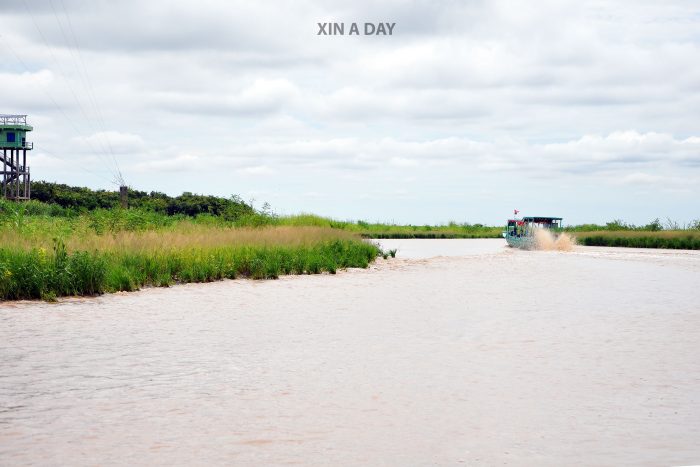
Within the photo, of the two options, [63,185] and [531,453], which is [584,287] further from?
[63,185]

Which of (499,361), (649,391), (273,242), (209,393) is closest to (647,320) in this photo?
(499,361)

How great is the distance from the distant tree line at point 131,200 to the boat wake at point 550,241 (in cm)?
2195

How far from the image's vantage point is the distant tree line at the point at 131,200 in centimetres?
5875

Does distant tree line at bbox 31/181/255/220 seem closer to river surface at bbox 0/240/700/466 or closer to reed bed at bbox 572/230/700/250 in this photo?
reed bed at bbox 572/230/700/250

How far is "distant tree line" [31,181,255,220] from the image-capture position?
58750 millimetres

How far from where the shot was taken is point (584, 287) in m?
Answer: 23.6

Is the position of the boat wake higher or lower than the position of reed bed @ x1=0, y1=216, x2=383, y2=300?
higher

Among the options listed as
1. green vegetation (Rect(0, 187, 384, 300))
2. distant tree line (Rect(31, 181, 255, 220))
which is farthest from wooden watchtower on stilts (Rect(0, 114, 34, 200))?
green vegetation (Rect(0, 187, 384, 300))

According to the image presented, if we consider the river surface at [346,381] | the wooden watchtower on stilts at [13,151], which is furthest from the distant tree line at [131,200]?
the river surface at [346,381]

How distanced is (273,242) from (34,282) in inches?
475

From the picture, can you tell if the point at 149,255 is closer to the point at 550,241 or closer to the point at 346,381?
the point at 346,381

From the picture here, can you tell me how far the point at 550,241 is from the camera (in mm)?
48031

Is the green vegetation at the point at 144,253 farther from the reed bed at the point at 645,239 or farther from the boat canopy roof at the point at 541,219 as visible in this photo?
the reed bed at the point at 645,239

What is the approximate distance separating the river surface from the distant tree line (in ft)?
125
